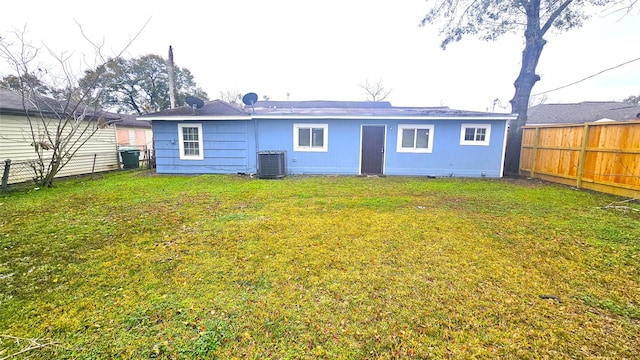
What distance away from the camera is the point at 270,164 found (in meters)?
8.65

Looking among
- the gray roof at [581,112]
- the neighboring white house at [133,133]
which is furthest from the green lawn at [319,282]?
the gray roof at [581,112]

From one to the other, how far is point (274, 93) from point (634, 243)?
29418mm

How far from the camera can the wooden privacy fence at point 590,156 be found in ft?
18.8

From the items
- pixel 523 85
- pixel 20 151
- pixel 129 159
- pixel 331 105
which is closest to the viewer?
pixel 20 151

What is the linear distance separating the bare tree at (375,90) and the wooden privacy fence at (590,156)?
21052mm

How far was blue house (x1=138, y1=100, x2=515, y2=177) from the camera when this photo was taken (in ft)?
29.1

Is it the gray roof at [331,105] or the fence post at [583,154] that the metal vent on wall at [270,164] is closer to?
the fence post at [583,154]

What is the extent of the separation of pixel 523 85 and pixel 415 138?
474 centimetres

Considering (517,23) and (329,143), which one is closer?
(329,143)

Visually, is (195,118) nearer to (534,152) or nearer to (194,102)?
(194,102)

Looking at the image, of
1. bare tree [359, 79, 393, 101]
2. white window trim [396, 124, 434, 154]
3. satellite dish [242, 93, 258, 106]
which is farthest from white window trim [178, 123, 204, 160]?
bare tree [359, 79, 393, 101]

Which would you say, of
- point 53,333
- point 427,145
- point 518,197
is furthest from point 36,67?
point 518,197

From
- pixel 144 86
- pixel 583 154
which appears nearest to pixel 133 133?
pixel 144 86

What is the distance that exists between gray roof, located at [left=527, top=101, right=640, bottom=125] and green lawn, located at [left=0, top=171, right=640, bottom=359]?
57.0 ft
